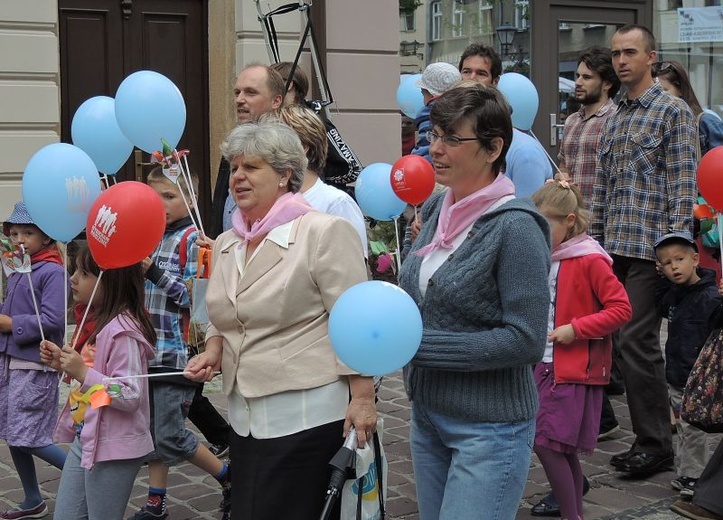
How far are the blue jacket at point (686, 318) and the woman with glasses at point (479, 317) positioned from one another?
2.83 m

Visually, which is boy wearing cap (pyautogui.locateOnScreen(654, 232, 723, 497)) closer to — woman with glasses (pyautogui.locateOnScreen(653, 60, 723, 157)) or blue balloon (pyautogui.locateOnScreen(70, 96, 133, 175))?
woman with glasses (pyautogui.locateOnScreen(653, 60, 723, 157))

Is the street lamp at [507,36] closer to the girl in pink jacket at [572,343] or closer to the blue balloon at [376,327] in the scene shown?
the girl in pink jacket at [572,343]

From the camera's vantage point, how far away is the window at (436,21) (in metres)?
12.3

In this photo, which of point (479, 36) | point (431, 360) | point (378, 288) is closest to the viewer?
point (378, 288)

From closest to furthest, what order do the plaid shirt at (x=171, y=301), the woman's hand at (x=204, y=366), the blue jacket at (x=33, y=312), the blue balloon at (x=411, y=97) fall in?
the woman's hand at (x=204, y=366) < the plaid shirt at (x=171, y=301) < the blue jacket at (x=33, y=312) < the blue balloon at (x=411, y=97)

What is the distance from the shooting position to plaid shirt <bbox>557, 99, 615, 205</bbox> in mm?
7379

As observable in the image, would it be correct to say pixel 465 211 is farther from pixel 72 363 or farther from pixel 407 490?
pixel 407 490

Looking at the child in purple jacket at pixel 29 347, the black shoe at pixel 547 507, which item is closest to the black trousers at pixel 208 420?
the child in purple jacket at pixel 29 347

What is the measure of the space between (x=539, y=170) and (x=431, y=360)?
266 cm

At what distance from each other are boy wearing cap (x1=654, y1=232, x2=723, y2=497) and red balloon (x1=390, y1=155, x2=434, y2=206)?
4.33 feet

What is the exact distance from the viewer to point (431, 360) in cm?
341

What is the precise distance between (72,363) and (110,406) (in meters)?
0.41

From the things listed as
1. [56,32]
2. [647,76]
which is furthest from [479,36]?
[647,76]

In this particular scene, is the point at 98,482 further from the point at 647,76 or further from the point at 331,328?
the point at 647,76
